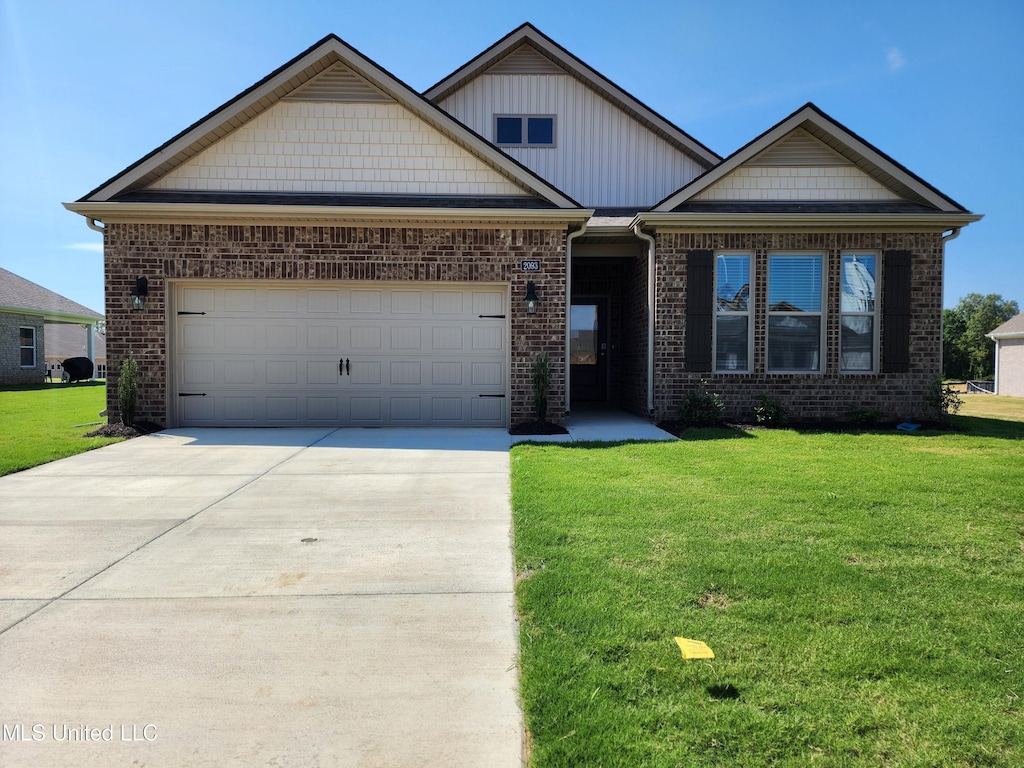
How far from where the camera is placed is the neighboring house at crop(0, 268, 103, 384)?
818 inches

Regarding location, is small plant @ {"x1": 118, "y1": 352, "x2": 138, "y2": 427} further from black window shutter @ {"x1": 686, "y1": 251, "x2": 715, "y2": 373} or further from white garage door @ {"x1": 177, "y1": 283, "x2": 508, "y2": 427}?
black window shutter @ {"x1": 686, "y1": 251, "x2": 715, "y2": 373}

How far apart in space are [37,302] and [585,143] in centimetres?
2187

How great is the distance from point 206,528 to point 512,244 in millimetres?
6565

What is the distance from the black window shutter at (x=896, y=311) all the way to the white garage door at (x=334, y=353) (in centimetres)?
646

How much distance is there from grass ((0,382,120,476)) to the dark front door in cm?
871

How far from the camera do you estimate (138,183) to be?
31.8ft

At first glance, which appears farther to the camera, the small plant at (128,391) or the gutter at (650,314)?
the gutter at (650,314)

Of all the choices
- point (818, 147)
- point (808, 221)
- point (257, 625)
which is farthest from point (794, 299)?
point (257, 625)

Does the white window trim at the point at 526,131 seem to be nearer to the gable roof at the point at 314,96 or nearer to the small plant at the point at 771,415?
the gable roof at the point at 314,96

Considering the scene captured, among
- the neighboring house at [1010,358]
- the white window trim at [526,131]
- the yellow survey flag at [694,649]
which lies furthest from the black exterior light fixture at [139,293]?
the neighboring house at [1010,358]

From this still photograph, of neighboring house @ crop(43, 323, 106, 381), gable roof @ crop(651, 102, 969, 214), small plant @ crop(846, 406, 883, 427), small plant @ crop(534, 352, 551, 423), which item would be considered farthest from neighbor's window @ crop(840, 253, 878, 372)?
neighboring house @ crop(43, 323, 106, 381)

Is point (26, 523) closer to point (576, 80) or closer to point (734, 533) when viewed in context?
point (734, 533)

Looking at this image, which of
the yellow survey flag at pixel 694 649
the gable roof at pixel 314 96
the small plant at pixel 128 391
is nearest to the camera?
the yellow survey flag at pixel 694 649

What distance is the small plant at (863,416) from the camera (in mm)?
9938
